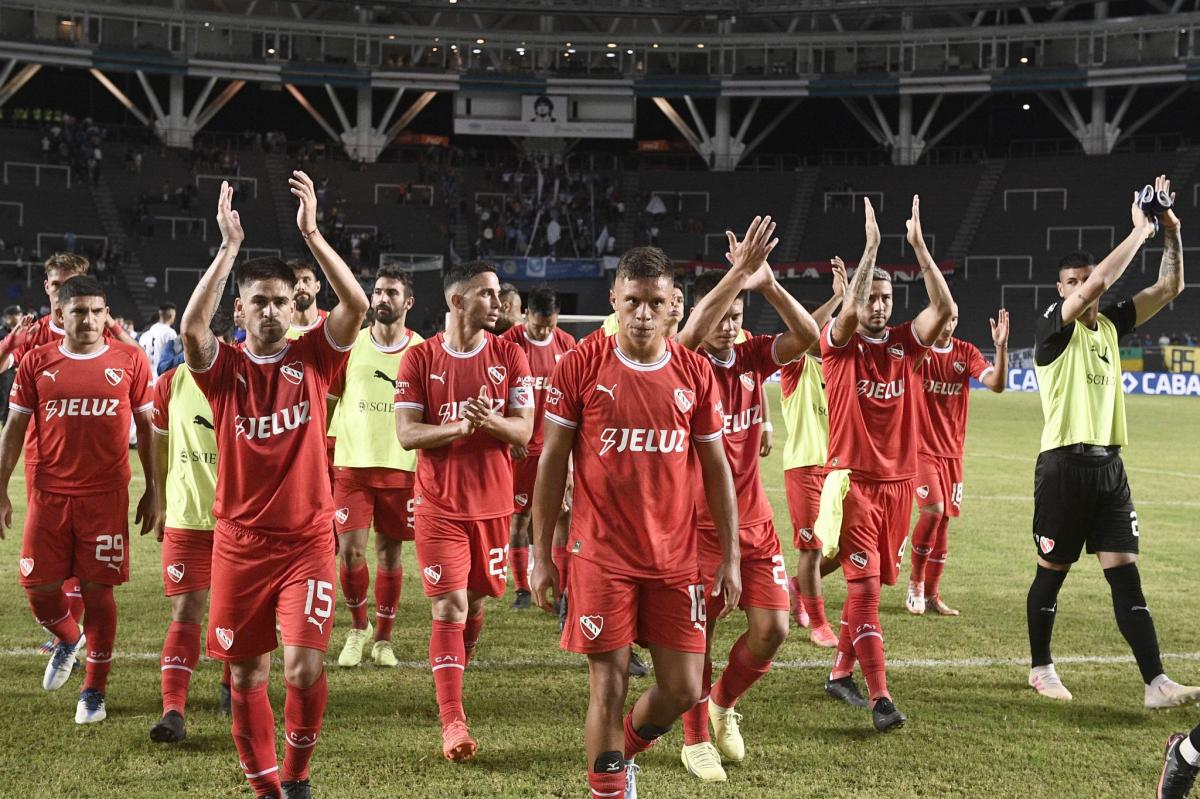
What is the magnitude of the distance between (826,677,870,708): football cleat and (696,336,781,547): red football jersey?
141 centimetres

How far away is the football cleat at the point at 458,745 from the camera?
562cm

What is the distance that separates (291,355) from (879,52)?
4928cm

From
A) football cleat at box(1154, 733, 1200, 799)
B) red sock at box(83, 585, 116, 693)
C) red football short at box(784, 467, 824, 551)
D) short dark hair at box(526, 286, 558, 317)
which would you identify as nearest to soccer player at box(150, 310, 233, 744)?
red sock at box(83, 585, 116, 693)

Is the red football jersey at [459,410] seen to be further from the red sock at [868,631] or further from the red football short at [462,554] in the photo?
the red sock at [868,631]

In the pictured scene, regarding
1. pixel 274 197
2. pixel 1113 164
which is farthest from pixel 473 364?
pixel 1113 164

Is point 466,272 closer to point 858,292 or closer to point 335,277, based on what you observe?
point 335,277

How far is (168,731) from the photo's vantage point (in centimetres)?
586

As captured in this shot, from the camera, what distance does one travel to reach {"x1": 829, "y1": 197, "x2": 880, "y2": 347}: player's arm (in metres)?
6.12

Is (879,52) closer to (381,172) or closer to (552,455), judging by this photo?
(381,172)

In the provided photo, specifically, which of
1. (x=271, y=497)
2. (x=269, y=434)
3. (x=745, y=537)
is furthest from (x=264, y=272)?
(x=745, y=537)

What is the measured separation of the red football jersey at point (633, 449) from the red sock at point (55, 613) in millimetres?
3632

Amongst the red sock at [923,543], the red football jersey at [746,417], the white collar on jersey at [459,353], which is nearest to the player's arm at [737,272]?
the red football jersey at [746,417]

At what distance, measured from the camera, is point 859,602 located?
6.45m

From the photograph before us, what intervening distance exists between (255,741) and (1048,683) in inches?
181
